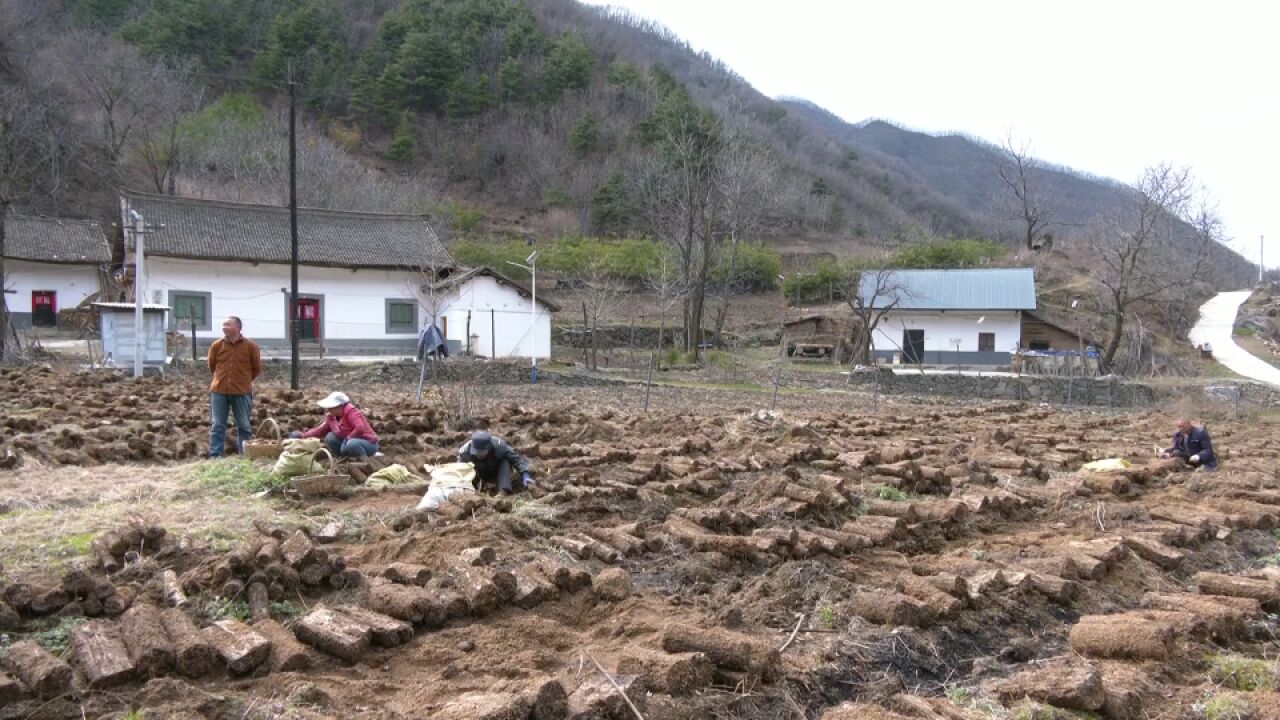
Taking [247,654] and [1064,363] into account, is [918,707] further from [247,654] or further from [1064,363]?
[1064,363]

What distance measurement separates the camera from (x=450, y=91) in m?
67.6

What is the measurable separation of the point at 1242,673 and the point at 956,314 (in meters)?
35.8

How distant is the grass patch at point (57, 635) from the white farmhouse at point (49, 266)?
37029 millimetres

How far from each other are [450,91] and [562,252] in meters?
26.3

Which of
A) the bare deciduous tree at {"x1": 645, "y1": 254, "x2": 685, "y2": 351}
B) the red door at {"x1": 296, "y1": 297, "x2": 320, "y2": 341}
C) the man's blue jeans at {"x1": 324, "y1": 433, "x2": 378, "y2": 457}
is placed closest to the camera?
the man's blue jeans at {"x1": 324, "y1": 433, "x2": 378, "y2": 457}

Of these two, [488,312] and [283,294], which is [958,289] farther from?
[283,294]

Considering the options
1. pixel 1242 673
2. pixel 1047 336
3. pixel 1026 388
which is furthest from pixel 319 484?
pixel 1047 336

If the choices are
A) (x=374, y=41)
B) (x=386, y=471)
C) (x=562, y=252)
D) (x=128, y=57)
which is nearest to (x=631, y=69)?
(x=374, y=41)

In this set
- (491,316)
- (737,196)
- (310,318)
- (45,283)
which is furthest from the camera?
(737,196)

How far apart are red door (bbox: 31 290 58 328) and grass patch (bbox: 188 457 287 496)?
33.6m

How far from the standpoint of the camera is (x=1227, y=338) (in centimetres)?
4203

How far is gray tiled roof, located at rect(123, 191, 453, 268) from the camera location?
97.6ft

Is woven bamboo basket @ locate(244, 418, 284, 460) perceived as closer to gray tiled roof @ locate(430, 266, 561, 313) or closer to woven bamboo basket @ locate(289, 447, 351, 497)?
woven bamboo basket @ locate(289, 447, 351, 497)

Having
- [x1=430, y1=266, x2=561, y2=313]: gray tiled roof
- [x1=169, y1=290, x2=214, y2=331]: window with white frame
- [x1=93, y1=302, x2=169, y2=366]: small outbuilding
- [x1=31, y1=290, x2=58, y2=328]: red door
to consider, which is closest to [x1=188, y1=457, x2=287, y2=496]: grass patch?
[x1=93, y1=302, x2=169, y2=366]: small outbuilding
